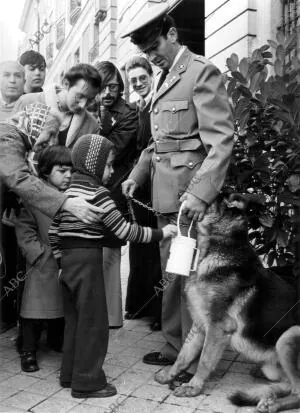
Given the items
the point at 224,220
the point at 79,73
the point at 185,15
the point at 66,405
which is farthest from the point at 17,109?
the point at 185,15

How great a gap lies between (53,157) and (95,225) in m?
0.71

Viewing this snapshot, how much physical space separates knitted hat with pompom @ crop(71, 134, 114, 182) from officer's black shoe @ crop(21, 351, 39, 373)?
146cm

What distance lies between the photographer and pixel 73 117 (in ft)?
12.8

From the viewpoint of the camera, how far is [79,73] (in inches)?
149

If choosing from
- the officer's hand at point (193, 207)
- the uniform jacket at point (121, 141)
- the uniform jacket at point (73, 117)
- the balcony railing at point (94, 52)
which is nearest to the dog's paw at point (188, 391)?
the officer's hand at point (193, 207)

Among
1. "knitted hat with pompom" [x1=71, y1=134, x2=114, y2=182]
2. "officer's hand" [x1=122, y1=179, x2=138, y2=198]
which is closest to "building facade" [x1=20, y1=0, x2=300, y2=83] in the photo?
"officer's hand" [x1=122, y1=179, x2=138, y2=198]

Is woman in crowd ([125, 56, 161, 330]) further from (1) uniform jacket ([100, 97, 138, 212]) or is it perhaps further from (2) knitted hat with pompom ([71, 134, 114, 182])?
(2) knitted hat with pompom ([71, 134, 114, 182])

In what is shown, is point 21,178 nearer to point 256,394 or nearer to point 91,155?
point 91,155

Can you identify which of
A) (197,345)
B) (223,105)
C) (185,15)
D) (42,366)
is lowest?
(42,366)

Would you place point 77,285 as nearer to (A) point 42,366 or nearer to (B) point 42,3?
(A) point 42,366

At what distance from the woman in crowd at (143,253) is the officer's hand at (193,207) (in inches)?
48.2

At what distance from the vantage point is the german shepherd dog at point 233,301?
3.03m

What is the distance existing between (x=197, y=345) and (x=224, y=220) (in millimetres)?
876

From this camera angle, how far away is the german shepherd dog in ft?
9.95
